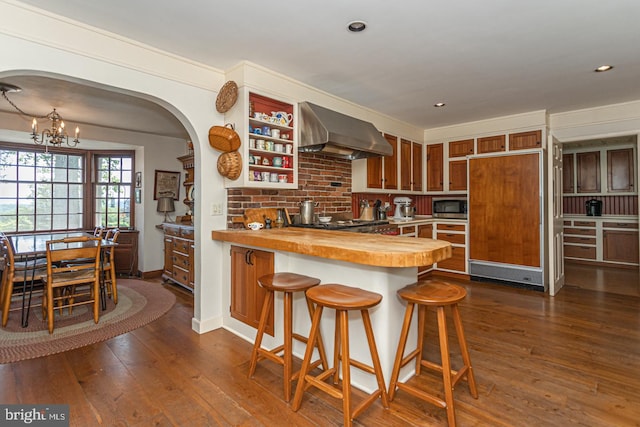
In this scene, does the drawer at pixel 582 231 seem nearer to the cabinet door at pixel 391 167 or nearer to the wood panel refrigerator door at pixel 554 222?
the wood panel refrigerator door at pixel 554 222

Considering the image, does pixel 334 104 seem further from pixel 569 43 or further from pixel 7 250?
pixel 7 250

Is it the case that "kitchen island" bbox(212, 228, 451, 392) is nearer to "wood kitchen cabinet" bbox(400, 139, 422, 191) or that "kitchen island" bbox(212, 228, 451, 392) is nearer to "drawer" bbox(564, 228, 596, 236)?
"wood kitchen cabinet" bbox(400, 139, 422, 191)

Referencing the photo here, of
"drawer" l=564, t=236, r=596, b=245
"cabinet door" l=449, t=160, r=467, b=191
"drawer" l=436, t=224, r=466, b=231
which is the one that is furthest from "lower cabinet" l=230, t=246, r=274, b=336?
"drawer" l=564, t=236, r=596, b=245

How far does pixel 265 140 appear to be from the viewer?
3.22 meters

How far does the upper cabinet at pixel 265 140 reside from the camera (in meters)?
2.99

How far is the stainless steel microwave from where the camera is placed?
5223mm

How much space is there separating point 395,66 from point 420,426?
287 cm

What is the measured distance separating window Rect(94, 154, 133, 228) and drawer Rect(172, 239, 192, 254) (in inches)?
64.4

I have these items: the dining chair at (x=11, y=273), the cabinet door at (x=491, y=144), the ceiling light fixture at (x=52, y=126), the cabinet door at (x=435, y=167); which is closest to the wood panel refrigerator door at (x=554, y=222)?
the cabinet door at (x=491, y=144)

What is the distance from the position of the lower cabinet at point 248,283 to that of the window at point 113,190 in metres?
3.72

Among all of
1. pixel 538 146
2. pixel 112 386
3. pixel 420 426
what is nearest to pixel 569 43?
pixel 538 146

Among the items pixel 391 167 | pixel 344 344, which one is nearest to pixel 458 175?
pixel 391 167

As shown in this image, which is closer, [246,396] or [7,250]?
[246,396]

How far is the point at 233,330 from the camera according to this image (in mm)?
2990
